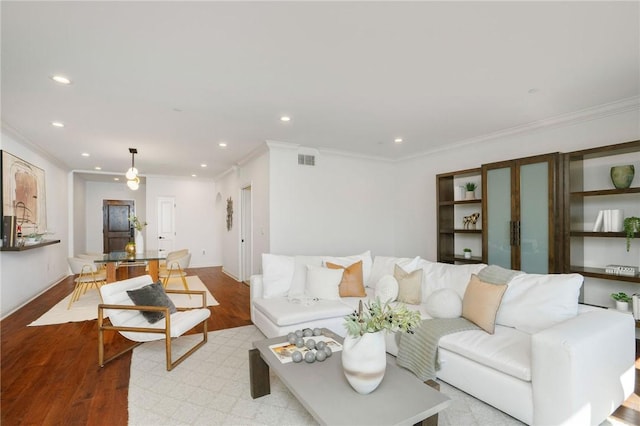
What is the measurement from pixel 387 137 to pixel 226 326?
3478 millimetres

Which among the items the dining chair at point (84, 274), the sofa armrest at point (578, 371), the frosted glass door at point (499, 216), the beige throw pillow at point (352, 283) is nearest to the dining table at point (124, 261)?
the dining chair at point (84, 274)

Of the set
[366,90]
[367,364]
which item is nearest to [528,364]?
[367,364]

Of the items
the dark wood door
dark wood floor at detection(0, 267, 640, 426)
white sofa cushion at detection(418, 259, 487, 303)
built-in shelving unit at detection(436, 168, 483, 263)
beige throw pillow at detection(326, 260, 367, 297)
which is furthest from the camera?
the dark wood door

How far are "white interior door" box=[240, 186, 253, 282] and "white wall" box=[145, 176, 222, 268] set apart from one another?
8.52ft

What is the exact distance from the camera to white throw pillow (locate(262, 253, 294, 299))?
378 cm

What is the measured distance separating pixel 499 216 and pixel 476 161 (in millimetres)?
1053

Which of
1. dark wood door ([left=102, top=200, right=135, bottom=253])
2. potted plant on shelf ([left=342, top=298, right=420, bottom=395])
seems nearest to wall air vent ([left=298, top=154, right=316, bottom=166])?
potted plant on shelf ([left=342, top=298, right=420, bottom=395])

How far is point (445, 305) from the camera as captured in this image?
2.81 m

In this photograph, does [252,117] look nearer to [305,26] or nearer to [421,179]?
[305,26]

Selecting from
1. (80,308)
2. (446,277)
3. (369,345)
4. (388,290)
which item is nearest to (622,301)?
(446,277)

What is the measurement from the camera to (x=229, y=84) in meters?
2.90

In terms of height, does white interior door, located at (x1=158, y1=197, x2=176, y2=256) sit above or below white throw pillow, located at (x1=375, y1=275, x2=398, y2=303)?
above

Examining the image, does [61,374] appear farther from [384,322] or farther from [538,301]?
[538,301]

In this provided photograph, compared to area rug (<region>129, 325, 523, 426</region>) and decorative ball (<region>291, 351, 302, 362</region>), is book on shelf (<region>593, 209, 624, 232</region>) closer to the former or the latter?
area rug (<region>129, 325, 523, 426</region>)
